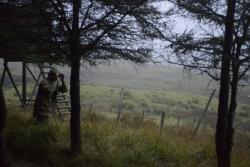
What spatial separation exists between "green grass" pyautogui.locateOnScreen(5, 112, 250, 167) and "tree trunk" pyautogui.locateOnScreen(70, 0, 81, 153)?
1.41 ft

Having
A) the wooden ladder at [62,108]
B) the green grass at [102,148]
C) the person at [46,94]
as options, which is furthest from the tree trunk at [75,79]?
the wooden ladder at [62,108]

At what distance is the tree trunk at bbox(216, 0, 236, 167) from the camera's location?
8250 mm

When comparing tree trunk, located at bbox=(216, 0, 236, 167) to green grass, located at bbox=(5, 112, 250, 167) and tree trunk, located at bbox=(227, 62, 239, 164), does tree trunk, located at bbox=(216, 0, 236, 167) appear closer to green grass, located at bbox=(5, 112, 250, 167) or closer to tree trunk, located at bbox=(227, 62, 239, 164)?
tree trunk, located at bbox=(227, 62, 239, 164)

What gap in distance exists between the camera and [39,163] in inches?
367

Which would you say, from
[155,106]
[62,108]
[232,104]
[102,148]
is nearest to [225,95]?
[232,104]

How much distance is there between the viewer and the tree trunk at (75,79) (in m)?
9.56

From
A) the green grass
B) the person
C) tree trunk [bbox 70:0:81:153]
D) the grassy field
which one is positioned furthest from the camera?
the grassy field

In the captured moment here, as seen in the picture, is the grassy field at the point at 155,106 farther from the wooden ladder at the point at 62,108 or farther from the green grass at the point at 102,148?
the green grass at the point at 102,148

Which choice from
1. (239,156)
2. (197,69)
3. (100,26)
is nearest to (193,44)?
(197,69)

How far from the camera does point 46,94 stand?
508 inches

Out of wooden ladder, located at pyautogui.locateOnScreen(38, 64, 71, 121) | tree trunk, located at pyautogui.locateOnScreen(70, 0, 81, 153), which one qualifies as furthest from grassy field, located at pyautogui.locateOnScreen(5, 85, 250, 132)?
tree trunk, located at pyautogui.locateOnScreen(70, 0, 81, 153)

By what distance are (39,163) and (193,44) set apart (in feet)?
15.0

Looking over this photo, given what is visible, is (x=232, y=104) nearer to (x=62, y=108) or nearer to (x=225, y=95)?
(x=225, y=95)

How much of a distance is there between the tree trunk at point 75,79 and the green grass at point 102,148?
431mm
